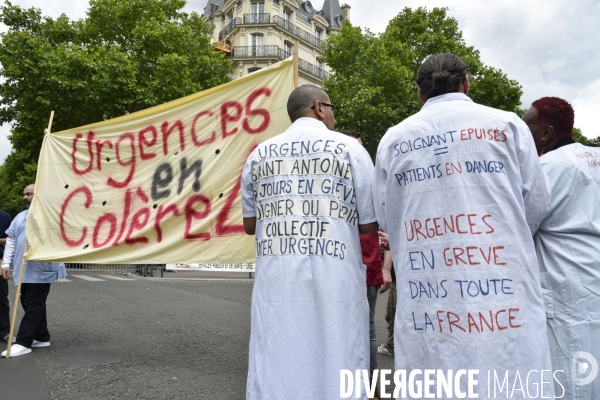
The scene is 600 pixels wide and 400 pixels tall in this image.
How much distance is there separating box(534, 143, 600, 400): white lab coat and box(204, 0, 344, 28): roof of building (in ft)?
151

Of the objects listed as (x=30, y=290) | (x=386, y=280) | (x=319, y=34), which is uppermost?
(x=319, y=34)

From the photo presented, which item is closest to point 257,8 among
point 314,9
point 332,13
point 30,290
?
point 314,9

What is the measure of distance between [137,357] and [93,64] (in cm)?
1748

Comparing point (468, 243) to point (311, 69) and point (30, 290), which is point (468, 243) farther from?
point (311, 69)

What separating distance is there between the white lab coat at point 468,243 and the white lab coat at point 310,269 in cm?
33

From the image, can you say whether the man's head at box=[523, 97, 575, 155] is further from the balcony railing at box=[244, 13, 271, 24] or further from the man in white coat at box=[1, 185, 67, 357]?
the balcony railing at box=[244, 13, 271, 24]

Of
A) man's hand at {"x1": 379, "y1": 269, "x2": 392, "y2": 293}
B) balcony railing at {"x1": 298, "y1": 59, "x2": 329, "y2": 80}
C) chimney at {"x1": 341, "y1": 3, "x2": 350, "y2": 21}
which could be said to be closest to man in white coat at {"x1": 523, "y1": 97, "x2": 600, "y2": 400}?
man's hand at {"x1": 379, "y1": 269, "x2": 392, "y2": 293}

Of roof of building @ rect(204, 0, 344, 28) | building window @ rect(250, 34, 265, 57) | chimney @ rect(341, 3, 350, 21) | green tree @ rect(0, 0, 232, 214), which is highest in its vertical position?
chimney @ rect(341, 3, 350, 21)

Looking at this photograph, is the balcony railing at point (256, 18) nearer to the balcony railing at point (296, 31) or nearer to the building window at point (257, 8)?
the building window at point (257, 8)

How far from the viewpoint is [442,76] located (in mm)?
2262

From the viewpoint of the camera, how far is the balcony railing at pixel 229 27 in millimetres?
41469

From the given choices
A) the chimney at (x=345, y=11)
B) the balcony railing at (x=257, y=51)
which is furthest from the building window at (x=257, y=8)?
the chimney at (x=345, y=11)

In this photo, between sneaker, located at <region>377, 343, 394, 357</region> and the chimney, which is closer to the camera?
sneaker, located at <region>377, 343, 394, 357</region>

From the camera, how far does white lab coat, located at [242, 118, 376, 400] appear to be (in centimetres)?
240
